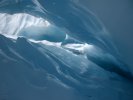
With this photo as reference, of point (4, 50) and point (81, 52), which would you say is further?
point (81, 52)

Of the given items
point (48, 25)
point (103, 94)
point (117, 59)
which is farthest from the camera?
point (48, 25)

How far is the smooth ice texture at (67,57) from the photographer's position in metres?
5.86

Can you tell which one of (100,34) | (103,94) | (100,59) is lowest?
(103,94)

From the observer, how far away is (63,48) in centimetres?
684

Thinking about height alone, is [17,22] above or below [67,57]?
above

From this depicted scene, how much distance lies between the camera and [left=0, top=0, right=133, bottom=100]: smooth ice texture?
5859 mm

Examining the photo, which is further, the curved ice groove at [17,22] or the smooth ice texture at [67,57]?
the curved ice groove at [17,22]

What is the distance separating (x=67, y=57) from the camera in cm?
656

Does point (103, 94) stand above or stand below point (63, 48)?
below

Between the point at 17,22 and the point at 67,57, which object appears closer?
the point at 67,57

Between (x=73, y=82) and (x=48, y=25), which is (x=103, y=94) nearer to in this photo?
(x=73, y=82)

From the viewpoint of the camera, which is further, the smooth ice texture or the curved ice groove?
the curved ice groove

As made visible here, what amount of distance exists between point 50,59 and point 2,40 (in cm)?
134

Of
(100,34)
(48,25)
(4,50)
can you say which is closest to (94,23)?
(100,34)
